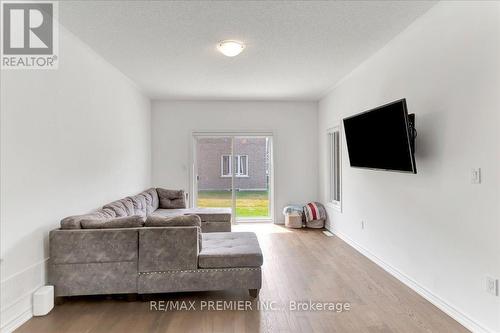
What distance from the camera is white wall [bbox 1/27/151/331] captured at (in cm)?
256

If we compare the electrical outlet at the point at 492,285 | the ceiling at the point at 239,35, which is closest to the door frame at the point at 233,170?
the ceiling at the point at 239,35

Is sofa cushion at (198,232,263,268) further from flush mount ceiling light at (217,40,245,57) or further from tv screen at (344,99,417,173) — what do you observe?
flush mount ceiling light at (217,40,245,57)

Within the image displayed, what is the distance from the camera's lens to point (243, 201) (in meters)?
7.20

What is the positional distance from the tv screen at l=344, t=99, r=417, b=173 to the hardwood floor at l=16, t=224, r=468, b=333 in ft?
4.16

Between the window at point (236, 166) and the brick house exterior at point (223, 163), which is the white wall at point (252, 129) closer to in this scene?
the brick house exterior at point (223, 163)

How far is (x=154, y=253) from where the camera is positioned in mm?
3039

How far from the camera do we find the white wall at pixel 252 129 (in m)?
6.96

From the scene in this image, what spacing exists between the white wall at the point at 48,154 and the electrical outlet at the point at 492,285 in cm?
366

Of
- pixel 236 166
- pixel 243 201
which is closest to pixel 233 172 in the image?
pixel 236 166

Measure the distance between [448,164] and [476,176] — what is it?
335 mm

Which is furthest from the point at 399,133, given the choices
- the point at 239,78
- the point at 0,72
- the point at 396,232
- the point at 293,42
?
the point at 0,72

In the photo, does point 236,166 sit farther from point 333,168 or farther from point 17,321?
point 17,321

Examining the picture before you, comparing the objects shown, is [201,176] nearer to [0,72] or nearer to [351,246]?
[351,246]

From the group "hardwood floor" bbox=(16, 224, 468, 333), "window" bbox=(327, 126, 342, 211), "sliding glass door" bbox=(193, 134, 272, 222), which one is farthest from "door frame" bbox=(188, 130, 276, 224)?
"hardwood floor" bbox=(16, 224, 468, 333)
